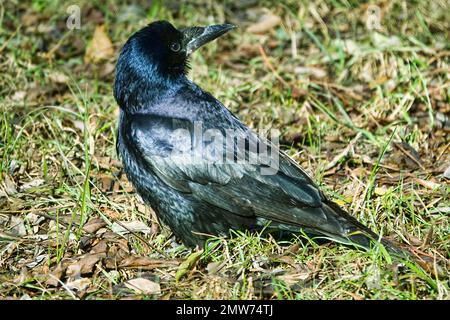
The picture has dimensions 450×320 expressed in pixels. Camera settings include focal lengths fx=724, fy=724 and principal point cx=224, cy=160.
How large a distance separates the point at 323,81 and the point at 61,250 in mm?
3199

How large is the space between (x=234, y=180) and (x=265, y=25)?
3508 mm

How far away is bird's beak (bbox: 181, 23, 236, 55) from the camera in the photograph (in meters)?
5.39

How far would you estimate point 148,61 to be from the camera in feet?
16.7

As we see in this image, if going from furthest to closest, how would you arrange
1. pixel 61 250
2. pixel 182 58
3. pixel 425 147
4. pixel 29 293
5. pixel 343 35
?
pixel 343 35
pixel 425 147
pixel 182 58
pixel 61 250
pixel 29 293

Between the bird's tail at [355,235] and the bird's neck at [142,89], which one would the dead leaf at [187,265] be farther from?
the bird's neck at [142,89]

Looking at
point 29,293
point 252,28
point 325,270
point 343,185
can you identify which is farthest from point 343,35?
point 29,293

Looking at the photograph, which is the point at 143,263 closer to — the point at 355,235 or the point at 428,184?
the point at 355,235

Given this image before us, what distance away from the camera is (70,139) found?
6074mm

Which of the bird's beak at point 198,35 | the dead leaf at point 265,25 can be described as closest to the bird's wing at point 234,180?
the bird's beak at point 198,35

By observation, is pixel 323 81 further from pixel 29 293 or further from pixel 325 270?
pixel 29 293

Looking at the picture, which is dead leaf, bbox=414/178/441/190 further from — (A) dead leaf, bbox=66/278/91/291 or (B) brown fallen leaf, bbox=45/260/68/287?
(B) brown fallen leaf, bbox=45/260/68/287

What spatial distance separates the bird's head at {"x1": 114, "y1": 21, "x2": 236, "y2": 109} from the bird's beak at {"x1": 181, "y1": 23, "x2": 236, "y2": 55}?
0.28 feet

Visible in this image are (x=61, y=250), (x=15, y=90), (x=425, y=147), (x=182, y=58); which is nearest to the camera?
(x=61, y=250)

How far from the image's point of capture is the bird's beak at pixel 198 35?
5.39m
